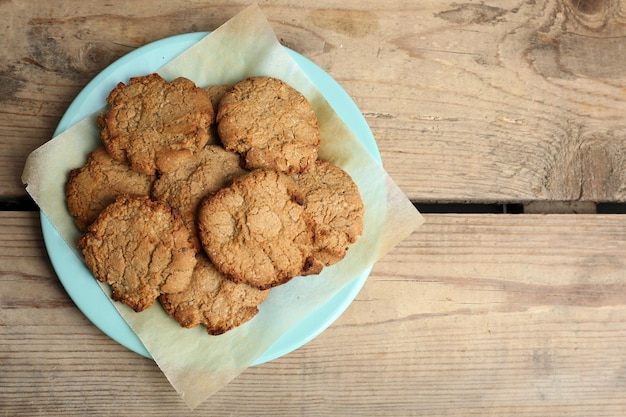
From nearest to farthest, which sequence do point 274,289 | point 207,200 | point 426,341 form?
point 207,200 → point 274,289 → point 426,341

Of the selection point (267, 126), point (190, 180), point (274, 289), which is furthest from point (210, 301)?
point (267, 126)

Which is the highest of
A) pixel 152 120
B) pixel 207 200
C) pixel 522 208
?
pixel 152 120

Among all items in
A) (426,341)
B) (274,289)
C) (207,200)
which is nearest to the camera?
(207,200)

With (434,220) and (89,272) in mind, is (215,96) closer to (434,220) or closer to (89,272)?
(89,272)

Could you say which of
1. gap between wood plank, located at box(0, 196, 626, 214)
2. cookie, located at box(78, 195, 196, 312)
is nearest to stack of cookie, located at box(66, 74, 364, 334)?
cookie, located at box(78, 195, 196, 312)

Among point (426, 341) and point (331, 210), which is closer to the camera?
point (331, 210)

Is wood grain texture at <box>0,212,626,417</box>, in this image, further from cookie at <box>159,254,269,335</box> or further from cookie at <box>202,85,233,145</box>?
cookie at <box>202,85,233,145</box>

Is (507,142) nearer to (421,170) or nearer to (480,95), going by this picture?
(480,95)
